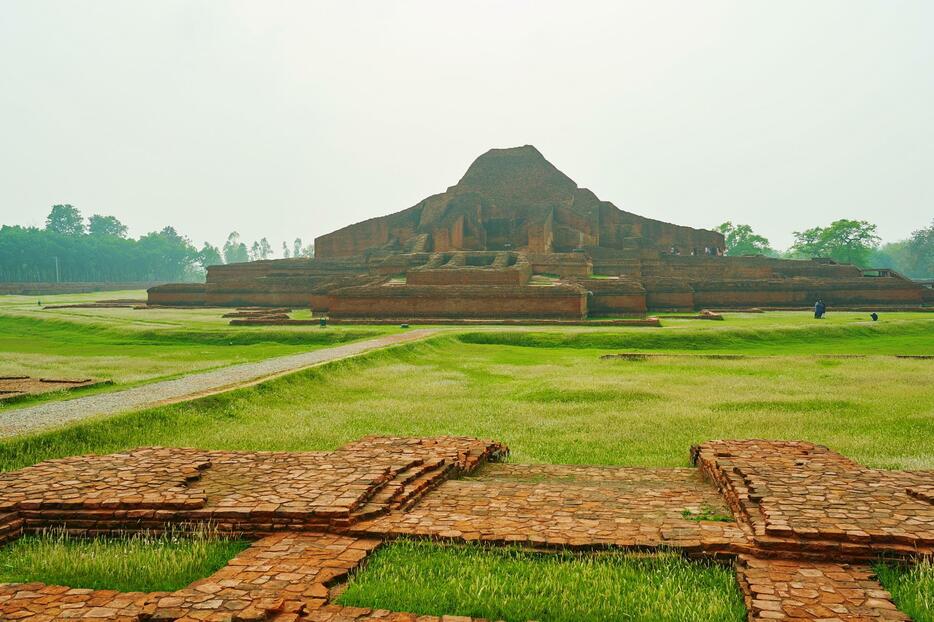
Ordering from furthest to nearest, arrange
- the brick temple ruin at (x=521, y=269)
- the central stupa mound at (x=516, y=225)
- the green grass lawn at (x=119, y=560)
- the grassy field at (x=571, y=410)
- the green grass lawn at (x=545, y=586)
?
the central stupa mound at (x=516, y=225)
the brick temple ruin at (x=521, y=269)
the grassy field at (x=571, y=410)
the green grass lawn at (x=119, y=560)
the green grass lawn at (x=545, y=586)

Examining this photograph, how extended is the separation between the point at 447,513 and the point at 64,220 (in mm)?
101312

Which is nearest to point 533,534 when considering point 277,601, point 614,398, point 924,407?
point 277,601

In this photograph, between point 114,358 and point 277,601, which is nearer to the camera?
point 277,601

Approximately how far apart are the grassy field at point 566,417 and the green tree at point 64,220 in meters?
92.5

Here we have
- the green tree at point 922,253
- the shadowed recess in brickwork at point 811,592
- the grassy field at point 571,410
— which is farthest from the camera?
the green tree at point 922,253

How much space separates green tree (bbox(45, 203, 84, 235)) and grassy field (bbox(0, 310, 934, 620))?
3641 inches

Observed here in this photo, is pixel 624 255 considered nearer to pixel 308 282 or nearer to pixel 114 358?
pixel 308 282

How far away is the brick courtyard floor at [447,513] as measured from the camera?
304cm

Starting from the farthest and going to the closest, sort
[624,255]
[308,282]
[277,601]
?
[624,255]
[308,282]
[277,601]

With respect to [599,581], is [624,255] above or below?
above

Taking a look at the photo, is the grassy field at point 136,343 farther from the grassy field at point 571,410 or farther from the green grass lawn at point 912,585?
the green grass lawn at point 912,585

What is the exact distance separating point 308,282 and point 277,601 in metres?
24.9

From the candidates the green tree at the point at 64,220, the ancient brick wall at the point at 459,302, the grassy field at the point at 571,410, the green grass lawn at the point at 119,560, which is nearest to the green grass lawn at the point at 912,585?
the grassy field at the point at 571,410

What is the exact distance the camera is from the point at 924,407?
778 centimetres
